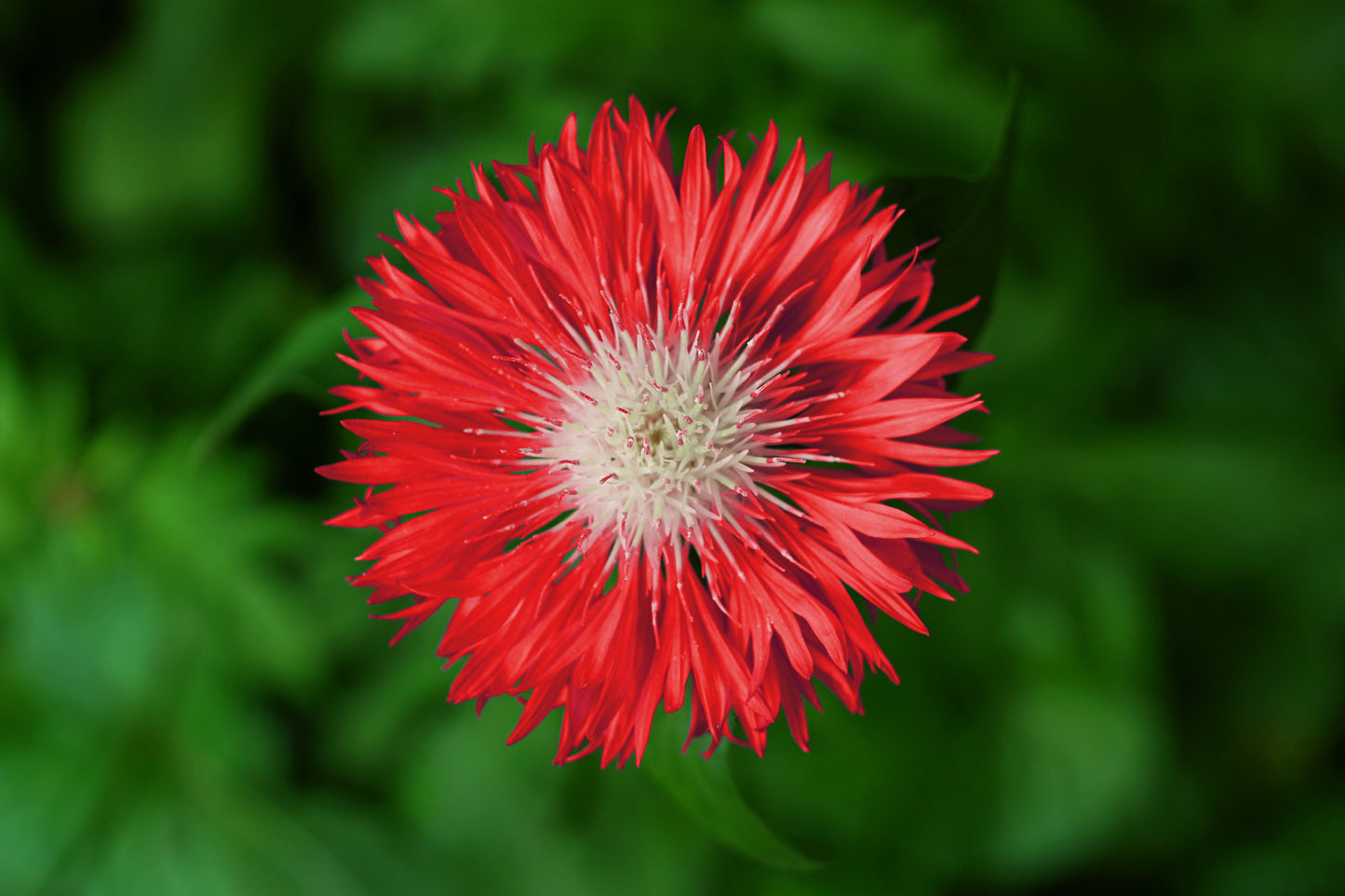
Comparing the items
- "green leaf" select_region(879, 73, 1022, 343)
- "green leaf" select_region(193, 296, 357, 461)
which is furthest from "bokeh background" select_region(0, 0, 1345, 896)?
"green leaf" select_region(193, 296, 357, 461)

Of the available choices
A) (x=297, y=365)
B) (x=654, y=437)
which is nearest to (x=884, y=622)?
(x=654, y=437)

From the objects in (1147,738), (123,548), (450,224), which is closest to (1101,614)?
(1147,738)

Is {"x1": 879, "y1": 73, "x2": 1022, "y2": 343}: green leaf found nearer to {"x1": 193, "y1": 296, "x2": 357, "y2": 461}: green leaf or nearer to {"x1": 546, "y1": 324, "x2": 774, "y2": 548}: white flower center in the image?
{"x1": 546, "y1": 324, "x2": 774, "y2": 548}: white flower center

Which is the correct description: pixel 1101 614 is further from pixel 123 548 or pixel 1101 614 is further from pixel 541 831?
pixel 123 548

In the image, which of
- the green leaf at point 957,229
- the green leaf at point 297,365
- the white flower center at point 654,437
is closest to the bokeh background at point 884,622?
the green leaf at point 957,229

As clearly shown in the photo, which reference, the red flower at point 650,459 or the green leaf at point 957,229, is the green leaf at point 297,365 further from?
the green leaf at point 957,229

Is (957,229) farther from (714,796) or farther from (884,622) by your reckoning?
(884,622)
